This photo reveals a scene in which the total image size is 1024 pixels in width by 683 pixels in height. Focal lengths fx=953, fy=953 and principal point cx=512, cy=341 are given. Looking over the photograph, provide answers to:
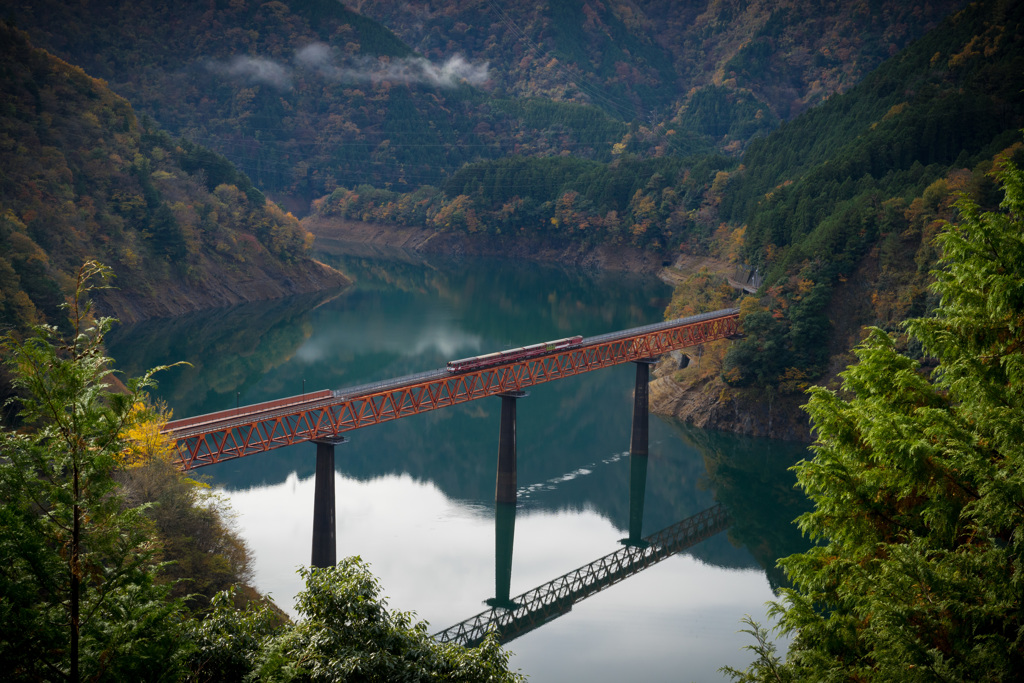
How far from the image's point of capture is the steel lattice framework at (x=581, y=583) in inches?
1618

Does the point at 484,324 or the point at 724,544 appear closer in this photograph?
the point at 724,544

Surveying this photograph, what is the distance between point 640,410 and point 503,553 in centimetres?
1833

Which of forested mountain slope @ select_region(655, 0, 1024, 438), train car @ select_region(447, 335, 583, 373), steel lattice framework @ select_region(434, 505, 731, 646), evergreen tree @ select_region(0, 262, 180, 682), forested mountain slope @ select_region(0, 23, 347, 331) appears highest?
forested mountain slope @ select_region(0, 23, 347, 331)

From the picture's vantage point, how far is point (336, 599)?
20734 millimetres

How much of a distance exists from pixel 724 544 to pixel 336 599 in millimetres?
37706

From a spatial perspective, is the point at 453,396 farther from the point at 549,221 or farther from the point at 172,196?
the point at 549,221

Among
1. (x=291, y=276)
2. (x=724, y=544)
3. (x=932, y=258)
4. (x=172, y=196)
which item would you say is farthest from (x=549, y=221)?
(x=724, y=544)

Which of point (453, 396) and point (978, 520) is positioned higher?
point (453, 396)

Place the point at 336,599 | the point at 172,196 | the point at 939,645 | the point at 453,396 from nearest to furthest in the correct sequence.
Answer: the point at 939,645 → the point at 336,599 → the point at 453,396 → the point at 172,196

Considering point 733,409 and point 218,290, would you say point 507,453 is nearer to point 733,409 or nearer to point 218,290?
point 733,409

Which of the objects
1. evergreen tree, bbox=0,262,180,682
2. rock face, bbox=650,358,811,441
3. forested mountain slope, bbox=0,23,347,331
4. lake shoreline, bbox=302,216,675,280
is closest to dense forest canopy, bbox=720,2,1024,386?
rock face, bbox=650,358,811,441

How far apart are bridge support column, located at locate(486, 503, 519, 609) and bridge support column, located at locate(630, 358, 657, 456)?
13.2 m

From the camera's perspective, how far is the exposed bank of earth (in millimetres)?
70188

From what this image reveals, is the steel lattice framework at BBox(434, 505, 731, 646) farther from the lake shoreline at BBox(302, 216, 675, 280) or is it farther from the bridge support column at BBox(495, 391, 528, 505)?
the lake shoreline at BBox(302, 216, 675, 280)
